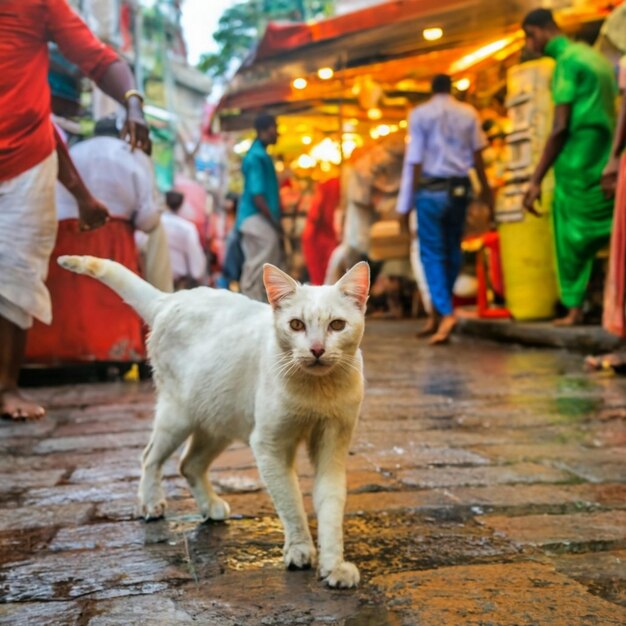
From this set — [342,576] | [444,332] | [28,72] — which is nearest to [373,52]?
[444,332]

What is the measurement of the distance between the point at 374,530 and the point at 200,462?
620 mm

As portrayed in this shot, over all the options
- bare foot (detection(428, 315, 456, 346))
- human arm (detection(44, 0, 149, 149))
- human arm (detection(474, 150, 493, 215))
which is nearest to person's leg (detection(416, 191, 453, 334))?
bare foot (detection(428, 315, 456, 346))

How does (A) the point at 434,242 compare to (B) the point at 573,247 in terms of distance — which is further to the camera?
(A) the point at 434,242

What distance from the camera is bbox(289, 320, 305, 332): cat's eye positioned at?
2.29 m

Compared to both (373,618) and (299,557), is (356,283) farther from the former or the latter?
(373,618)

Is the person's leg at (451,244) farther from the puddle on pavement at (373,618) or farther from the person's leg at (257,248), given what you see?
the puddle on pavement at (373,618)

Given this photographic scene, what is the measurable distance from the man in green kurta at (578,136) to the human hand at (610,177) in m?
1.17

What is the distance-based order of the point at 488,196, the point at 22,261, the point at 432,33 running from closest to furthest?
the point at 22,261 < the point at 488,196 < the point at 432,33

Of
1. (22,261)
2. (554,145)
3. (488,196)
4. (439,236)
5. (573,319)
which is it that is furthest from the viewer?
(488,196)

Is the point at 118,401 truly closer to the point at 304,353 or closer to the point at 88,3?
the point at 88,3

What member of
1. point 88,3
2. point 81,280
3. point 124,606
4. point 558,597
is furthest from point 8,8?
point 558,597

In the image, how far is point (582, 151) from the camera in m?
7.23

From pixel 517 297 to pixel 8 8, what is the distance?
19.2 ft

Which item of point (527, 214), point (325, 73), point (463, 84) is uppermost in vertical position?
point (325, 73)
